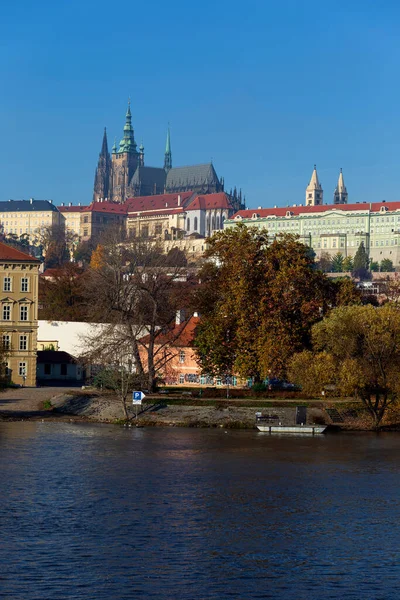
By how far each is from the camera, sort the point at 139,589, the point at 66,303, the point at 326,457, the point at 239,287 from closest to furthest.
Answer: the point at 139,589 < the point at 326,457 < the point at 239,287 < the point at 66,303

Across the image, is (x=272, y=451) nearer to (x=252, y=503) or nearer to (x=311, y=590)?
(x=252, y=503)

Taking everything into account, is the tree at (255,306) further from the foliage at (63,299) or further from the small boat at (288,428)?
the foliage at (63,299)

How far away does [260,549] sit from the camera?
36.3 metres

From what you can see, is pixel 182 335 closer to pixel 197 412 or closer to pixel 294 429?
pixel 197 412

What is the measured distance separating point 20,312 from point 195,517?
137ft

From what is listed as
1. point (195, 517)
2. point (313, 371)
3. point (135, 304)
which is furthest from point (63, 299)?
point (195, 517)

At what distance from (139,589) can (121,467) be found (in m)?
18.4

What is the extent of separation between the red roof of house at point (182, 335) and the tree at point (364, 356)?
510 inches

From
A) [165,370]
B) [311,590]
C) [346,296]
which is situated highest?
[346,296]

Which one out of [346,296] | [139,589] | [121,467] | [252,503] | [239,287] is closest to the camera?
[139,589]

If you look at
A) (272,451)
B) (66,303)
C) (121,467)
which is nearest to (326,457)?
(272,451)

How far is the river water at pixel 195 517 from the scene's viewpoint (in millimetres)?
32406

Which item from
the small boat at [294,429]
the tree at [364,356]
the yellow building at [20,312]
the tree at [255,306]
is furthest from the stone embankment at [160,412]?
the yellow building at [20,312]

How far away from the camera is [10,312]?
262 ft
